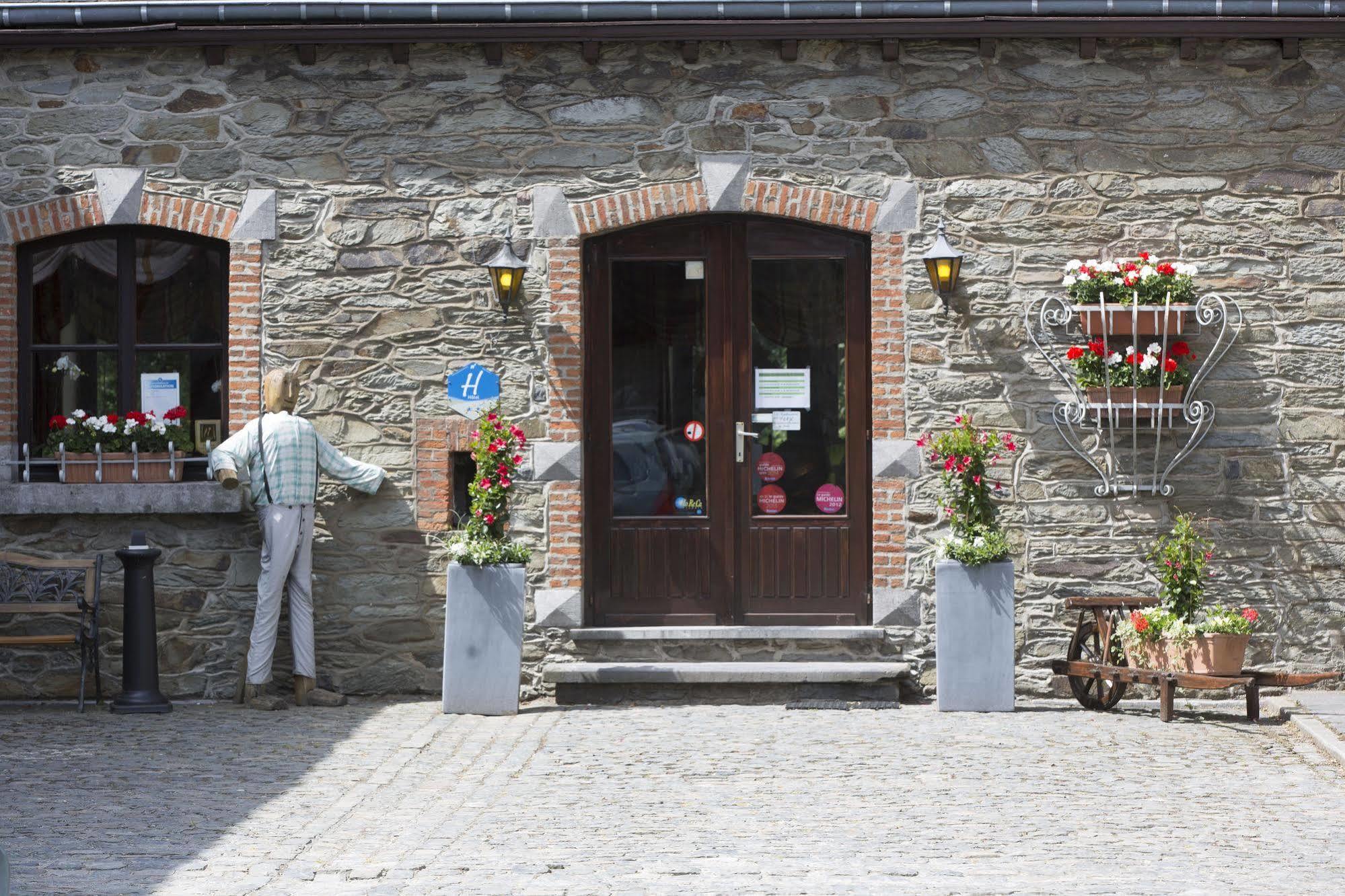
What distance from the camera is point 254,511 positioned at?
9633mm

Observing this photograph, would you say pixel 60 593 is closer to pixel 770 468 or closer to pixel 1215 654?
pixel 770 468

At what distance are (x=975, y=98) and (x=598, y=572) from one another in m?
3.49

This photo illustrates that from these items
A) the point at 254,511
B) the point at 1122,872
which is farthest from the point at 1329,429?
the point at 254,511

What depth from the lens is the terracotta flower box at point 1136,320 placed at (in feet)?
30.6

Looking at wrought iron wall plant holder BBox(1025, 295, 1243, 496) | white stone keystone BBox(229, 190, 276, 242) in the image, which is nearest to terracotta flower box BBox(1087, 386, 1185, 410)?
wrought iron wall plant holder BBox(1025, 295, 1243, 496)

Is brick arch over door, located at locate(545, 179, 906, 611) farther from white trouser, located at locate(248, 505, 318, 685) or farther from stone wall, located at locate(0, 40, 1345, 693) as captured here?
white trouser, located at locate(248, 505, 318, 685)

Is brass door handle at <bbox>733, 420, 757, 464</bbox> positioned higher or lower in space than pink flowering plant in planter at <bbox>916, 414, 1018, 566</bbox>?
higher

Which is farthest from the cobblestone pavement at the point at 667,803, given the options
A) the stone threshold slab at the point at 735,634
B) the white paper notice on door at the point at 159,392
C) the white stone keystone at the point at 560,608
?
the white paper notice on door at the point at 159,392

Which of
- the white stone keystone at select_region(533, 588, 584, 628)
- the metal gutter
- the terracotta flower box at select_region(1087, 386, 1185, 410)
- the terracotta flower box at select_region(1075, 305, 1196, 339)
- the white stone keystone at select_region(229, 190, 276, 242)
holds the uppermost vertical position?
the metal gutter

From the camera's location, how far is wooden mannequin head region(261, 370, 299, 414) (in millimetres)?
9367

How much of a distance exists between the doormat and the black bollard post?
136 inches

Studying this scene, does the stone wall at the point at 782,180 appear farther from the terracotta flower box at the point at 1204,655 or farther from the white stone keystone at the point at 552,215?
the terracotta flower box at the point at 1204,655

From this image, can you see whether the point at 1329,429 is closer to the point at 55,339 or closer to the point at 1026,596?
the point at 1026,596

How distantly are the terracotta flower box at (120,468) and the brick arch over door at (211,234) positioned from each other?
0.45 metres
